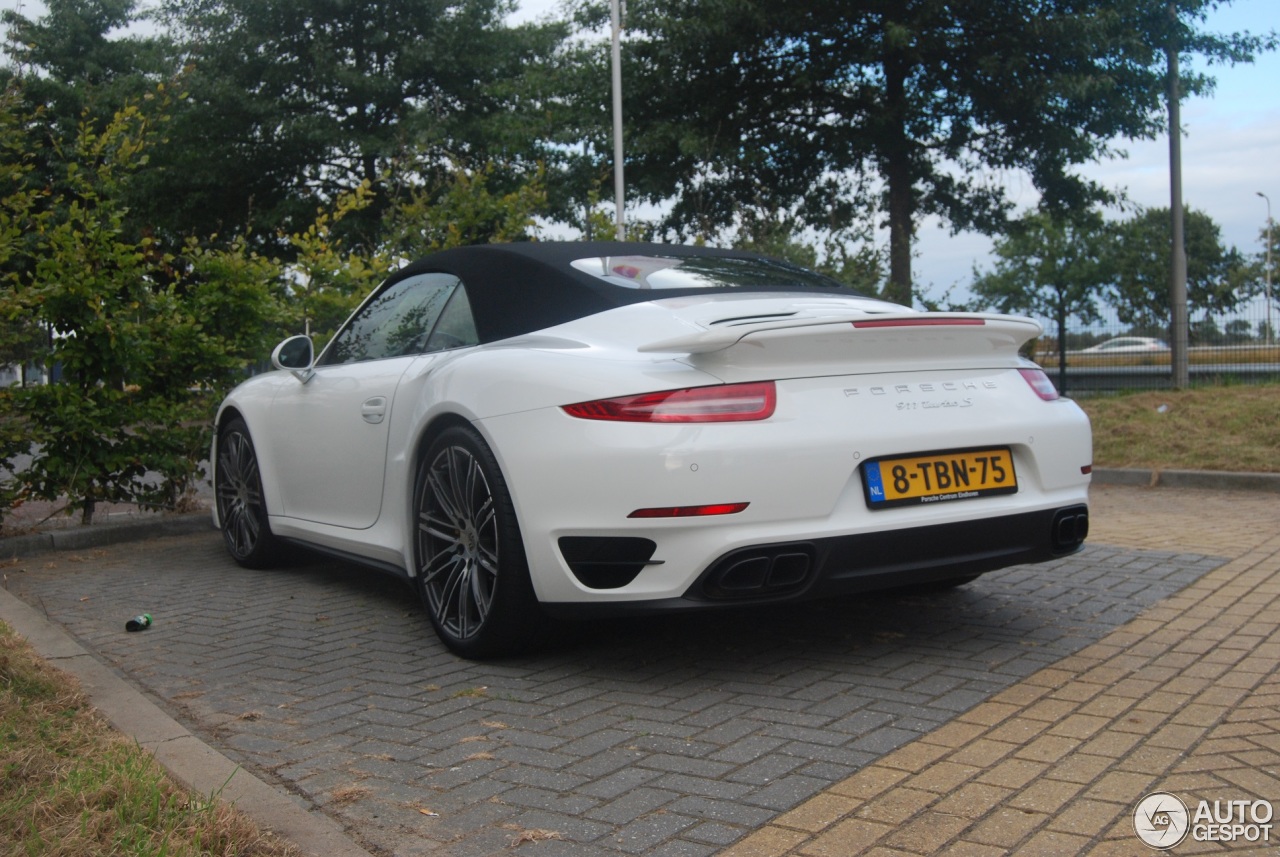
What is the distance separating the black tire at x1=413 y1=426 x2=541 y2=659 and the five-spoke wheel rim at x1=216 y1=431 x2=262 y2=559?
6.46 ft

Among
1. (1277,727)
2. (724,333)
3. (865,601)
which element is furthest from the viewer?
(865,601)

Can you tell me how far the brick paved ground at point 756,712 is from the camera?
8.86 feet

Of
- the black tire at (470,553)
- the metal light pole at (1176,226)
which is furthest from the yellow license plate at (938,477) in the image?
the metal light pole at (1176,226)

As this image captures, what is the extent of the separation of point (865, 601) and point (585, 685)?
1.57 metres

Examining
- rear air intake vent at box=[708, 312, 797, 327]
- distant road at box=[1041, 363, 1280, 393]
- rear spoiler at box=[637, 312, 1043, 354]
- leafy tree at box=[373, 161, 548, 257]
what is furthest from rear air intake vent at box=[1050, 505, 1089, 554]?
distant road at box=[1041, 363, 1280, 393]

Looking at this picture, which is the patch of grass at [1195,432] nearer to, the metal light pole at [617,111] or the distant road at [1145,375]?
the distant road at [1145,375]

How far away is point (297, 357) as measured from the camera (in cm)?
556

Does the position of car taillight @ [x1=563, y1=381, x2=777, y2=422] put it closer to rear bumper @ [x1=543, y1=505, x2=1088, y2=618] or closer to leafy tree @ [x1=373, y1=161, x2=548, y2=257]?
rear bumper @ [x1=543, y1=505, x2=1088, y2=618]

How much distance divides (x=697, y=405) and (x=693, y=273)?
1168 millimetres

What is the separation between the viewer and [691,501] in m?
3.47

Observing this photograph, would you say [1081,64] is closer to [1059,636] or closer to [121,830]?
[1059,636]

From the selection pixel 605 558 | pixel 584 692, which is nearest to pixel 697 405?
pixel 605 558

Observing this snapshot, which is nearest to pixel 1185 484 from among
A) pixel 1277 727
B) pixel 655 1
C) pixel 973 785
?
pixel 1277 727

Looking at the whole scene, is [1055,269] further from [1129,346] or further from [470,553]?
[470,553]
